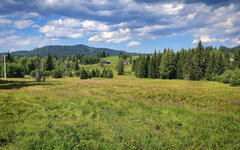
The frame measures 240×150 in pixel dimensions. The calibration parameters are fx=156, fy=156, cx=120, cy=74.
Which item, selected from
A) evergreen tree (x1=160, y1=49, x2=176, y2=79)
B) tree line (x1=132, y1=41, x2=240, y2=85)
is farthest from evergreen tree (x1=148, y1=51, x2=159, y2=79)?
evergreen tree (x1=160, y1=49, x2=176, y2=79)

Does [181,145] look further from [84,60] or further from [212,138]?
[84,60]

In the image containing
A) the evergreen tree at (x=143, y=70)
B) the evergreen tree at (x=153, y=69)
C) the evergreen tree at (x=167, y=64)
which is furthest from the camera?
the evergreen tree at (x=143, y=70)

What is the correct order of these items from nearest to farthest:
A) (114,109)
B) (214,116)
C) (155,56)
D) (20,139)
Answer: (20,139), (214,116), (114,109), (155,56)

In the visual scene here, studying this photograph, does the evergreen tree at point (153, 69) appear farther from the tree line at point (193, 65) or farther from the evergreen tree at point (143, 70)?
the evergreen tree at point (143, 70)

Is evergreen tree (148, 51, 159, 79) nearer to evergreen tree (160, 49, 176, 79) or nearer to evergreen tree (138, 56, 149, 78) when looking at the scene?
evergreen tree (138, 56, 149, 78)

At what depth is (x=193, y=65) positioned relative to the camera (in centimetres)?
7681

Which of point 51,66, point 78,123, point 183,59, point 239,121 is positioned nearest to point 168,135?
point 78,123

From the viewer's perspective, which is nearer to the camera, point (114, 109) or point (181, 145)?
point (181, 145)

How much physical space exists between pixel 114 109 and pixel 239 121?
7.67 metres

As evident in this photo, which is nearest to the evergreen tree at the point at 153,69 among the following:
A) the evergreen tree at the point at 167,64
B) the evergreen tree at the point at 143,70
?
the evergreen tree at the point at 143,70

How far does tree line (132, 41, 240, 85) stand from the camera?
74562 mm

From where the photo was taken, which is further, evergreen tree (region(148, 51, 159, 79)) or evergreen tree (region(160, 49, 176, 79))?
evergreen tree (region(148, 51, 159, 79))

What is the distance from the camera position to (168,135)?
279 inches

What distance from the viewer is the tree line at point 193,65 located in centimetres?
7456
